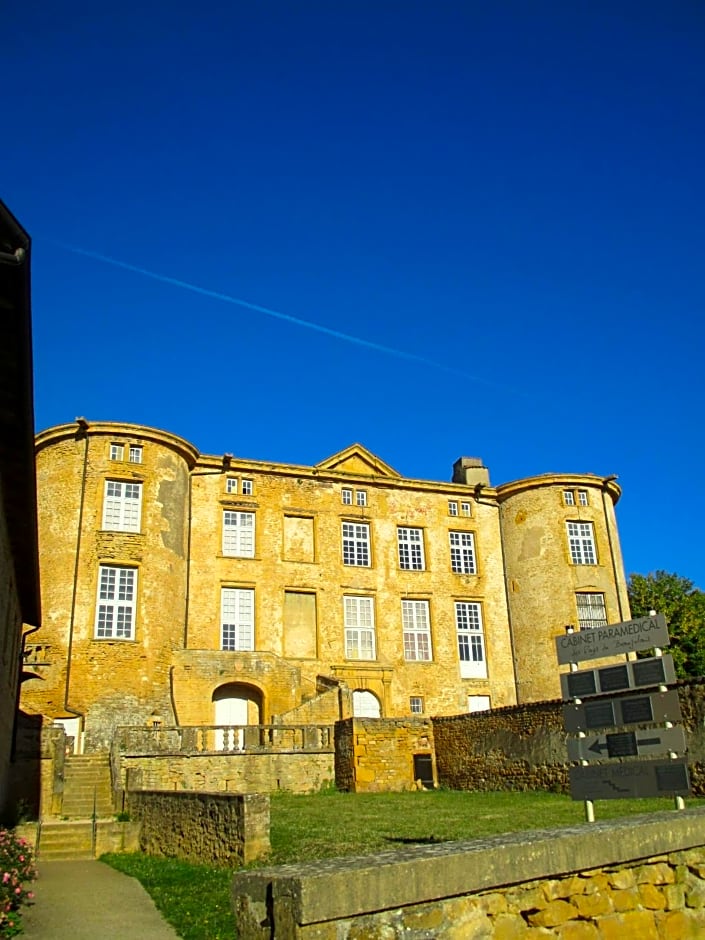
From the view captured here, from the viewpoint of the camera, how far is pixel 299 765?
2473 cm

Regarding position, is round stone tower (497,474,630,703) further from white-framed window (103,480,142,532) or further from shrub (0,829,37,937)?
shrub (0,829,37,937)

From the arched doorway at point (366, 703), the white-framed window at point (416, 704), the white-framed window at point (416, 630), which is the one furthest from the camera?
the white-framed window at point (416, 630)

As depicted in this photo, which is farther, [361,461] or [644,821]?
[361,461]

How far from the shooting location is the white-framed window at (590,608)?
119ft

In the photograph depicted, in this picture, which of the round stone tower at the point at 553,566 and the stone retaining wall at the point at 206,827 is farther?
the round stone tower at the point at 553,566

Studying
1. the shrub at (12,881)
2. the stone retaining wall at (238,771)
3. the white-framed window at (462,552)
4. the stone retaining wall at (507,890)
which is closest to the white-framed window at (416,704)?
the white-framed window at (462,552)

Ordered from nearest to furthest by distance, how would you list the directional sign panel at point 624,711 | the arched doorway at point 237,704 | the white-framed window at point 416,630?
the directional sign panel at point 624,711 < the arched doorway at point 237,704 < the white-framed window at point 416,630

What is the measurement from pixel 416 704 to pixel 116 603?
530 inches

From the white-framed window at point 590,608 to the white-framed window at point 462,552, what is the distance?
16.3 ft

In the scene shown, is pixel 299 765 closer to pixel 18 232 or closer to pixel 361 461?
pixel 361 461

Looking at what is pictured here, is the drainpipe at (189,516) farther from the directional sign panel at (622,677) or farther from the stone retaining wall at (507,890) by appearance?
the stone retaining wall at (507,890)

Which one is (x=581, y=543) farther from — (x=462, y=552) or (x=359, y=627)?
(x=359, y=627)

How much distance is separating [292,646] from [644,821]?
28.8 metres

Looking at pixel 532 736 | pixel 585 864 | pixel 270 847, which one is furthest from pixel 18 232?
pixel 532 736
